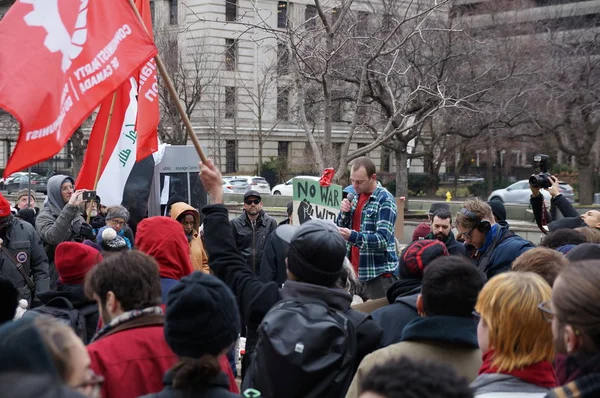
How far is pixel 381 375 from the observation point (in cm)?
207

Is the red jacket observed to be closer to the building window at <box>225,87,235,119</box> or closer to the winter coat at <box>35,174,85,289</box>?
the winter coat at <box>35,174,85,289</box>

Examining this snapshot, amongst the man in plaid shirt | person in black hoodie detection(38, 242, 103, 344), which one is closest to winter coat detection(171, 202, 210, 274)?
the man in plaid shirt

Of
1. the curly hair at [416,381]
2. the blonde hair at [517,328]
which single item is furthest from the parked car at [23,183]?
the curly hair at [416,381]

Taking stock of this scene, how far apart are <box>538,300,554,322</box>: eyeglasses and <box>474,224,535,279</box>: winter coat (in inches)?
131

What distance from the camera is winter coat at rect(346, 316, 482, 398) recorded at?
3500 millimetres

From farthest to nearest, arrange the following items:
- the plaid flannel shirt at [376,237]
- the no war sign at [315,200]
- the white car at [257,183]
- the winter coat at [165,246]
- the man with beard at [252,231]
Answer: the white car at [257,183] < the man with beard at [252,231] < the no war sign at [315,200] < the plaid flannel shirt at [376,237] < the winter coat at [165,246]

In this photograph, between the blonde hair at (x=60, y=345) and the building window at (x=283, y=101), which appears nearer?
the blonde hair at (x=60, y=345)

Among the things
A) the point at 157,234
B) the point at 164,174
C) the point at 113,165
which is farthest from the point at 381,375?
the point at 164,174

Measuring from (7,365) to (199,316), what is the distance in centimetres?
134

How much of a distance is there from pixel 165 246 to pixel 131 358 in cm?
113

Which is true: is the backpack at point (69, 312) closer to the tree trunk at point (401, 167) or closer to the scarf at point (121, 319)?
the scarf at point (121, 319)

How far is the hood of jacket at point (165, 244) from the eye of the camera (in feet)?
14.1

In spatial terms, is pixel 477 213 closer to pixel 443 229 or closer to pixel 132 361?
pixel 443 229

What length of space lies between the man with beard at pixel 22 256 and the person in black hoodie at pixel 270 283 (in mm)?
3725
